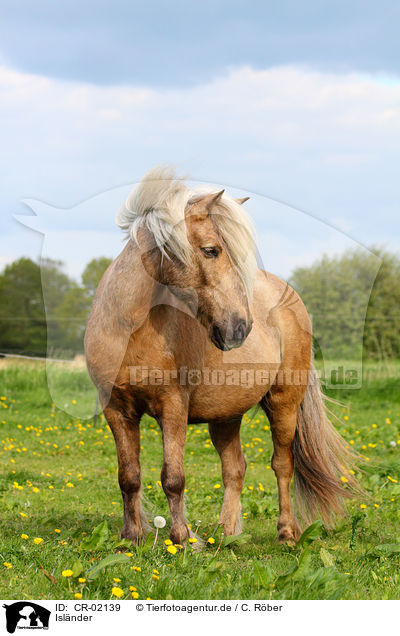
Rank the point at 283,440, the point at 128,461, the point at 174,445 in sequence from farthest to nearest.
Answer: the point at 283,440 → the point at 128,461 → the point at 174,445

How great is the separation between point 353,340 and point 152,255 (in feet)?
4.93

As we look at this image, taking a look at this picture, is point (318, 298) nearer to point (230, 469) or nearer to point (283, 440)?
point (283, 440)

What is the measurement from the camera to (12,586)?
3.40 m

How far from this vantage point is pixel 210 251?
3.59 m

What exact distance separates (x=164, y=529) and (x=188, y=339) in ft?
6.13

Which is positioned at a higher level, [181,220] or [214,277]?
[181,220]

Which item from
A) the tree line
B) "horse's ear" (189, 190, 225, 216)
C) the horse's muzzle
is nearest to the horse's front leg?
the horse's muzzle

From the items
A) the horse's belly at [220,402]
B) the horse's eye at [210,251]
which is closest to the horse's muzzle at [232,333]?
the horse's eye at [210,251]

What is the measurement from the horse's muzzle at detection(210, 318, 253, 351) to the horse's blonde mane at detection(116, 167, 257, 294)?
0.79 ft

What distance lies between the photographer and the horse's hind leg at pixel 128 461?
4.18 meters

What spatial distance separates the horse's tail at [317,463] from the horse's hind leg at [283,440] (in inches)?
3.9
